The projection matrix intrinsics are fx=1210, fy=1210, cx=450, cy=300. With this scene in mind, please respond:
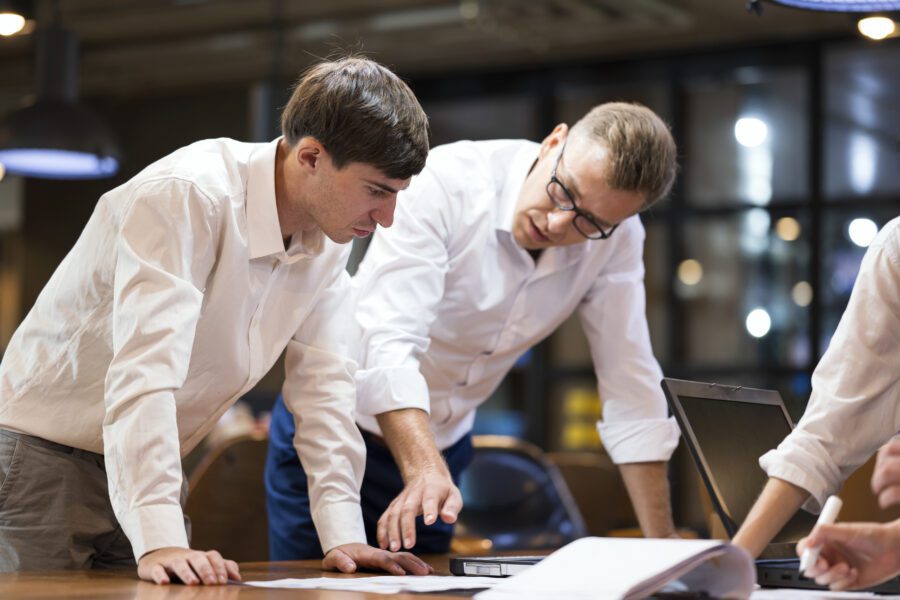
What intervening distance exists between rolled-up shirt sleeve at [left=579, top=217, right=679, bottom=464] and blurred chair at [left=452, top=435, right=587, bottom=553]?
0.90 meters

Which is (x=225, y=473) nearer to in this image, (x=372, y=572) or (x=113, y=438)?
(x=372, y=572)

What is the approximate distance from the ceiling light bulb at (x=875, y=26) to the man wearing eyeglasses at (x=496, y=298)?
4.89 ft


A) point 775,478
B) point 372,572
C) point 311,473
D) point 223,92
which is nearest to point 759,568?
point 775,478

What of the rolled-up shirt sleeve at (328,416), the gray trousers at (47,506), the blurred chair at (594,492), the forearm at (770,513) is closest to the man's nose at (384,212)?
the rolled-up shirt sleeve at (328,416)

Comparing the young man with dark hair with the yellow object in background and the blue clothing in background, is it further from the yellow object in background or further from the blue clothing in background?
A: the yellow object in background

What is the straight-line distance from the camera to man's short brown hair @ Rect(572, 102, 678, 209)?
7.28 ft

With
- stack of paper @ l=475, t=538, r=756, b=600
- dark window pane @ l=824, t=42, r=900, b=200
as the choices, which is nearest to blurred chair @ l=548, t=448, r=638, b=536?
dark window pane @ l=824, t=42, r=900, b=200

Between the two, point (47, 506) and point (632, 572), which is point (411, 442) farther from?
point (632, 572)

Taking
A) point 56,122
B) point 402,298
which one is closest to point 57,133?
point 56,122

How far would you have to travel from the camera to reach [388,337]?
85.3 inches

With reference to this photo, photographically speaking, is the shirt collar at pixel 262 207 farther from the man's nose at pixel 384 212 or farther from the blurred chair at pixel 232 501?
the blurred chair at pixel 232 501

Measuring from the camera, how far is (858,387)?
5.29 ft

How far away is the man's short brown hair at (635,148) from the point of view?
2219 mm

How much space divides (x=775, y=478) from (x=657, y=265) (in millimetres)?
6482
